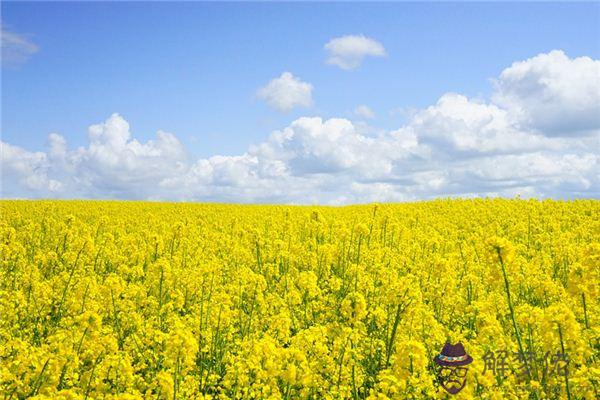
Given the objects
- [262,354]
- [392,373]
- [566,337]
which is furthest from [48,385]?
[566,337]

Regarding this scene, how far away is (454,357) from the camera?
4863 mm

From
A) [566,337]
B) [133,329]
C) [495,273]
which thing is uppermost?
[495,273]

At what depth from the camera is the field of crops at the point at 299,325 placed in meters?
4.83

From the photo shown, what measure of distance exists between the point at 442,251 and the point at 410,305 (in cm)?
856

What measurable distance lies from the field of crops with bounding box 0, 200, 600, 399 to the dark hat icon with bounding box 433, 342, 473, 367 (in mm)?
136

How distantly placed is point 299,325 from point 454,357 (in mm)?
3328

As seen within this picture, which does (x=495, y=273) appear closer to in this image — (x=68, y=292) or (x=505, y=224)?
(x=68, y=292)

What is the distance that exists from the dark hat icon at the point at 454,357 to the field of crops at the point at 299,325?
0.14 m

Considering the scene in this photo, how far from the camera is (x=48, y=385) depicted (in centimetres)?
522

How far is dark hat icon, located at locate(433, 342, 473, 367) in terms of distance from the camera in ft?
15.8

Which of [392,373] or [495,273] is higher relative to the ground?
[495,273]

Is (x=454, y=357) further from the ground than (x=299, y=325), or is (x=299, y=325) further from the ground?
(x=454, y=357)

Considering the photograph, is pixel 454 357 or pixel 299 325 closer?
pixel 454 357

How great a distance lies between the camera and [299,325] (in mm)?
7719
